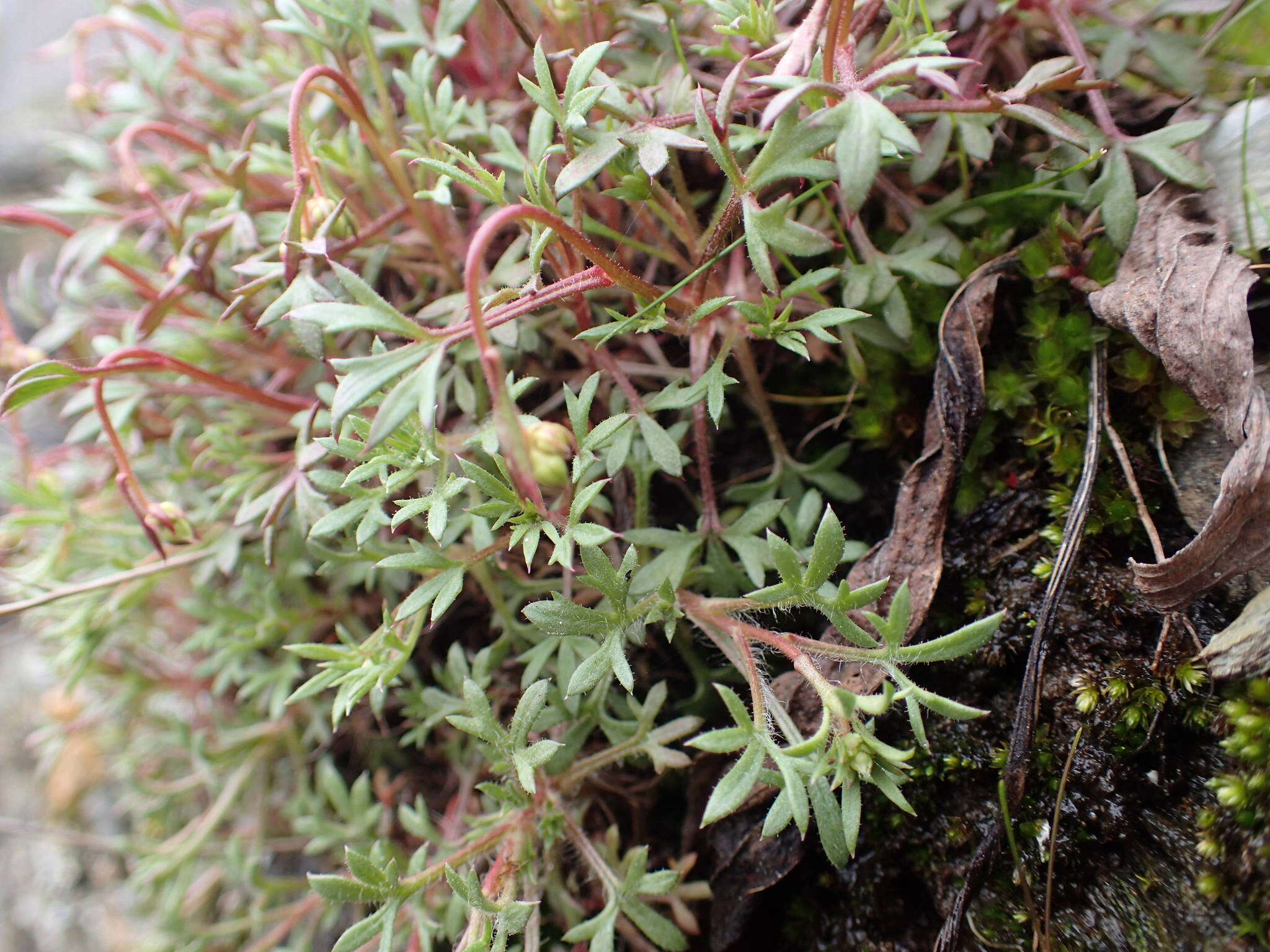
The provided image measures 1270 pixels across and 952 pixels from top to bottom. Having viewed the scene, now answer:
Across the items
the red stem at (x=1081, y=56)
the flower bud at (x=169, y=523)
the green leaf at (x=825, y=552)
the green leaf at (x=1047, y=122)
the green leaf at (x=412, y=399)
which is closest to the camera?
the green leaf at (x=412, y=399)

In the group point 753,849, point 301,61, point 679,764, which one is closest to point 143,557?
point 301,61

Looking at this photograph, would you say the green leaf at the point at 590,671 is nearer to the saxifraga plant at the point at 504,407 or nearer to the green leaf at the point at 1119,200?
the saxifraga plant at the point at 504,407

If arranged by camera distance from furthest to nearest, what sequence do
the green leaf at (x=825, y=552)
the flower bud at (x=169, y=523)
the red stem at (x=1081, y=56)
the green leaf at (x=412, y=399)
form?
1. the flower bud at (x=169, y=523)
2. the red stem at (x=1081, y=56)
3. the green leaf at (x=825, y=552)
4. the green leaf at (x=412, y=399)

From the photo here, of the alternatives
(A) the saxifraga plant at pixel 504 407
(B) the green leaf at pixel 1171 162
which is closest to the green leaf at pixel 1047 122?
(A) the saxifraga plant at pixel 504 407

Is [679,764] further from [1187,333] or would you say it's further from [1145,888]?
[1187,333]

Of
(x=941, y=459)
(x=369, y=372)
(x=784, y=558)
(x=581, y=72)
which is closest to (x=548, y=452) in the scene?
(x=369, y=372)

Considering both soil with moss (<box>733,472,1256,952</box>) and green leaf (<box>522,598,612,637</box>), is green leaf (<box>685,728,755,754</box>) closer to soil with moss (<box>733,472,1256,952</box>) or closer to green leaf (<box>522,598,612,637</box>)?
green leaf (<box>522,598,612,637</box>)

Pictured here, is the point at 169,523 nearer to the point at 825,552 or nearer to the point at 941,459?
the point at 825,552
